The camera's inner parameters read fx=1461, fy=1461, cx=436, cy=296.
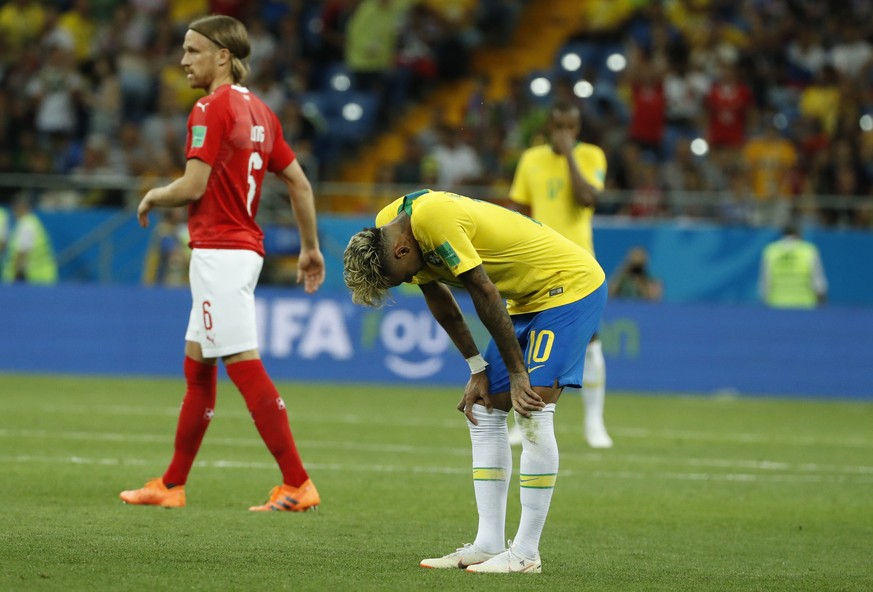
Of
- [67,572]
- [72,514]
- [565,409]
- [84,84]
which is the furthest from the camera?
[84,84]

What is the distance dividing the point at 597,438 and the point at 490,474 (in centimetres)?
535

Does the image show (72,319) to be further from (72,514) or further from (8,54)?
(72,514)

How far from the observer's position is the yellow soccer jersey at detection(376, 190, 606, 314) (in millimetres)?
6027

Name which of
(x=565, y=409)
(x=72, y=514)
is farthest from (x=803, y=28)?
(x=72, y=514)

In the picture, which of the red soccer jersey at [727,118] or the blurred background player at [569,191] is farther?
the red soccer jersey at [727,118]

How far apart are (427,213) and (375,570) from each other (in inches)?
59.3

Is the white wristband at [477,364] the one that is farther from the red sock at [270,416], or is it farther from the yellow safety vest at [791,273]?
the yellow safety vest at [791,273]

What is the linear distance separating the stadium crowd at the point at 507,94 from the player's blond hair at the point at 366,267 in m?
14.1

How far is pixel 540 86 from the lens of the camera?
22.6m

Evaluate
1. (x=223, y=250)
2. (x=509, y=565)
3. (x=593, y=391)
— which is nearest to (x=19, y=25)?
(x=593, y=391)

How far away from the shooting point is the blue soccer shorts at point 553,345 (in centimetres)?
634

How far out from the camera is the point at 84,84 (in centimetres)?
2308

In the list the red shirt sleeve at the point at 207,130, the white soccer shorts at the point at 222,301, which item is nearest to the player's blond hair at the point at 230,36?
the red shirt sleeve at the point at 207,130

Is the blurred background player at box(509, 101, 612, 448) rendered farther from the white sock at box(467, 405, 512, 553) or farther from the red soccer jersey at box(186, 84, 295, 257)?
the white sock at box(467, 405, 512, 553)
